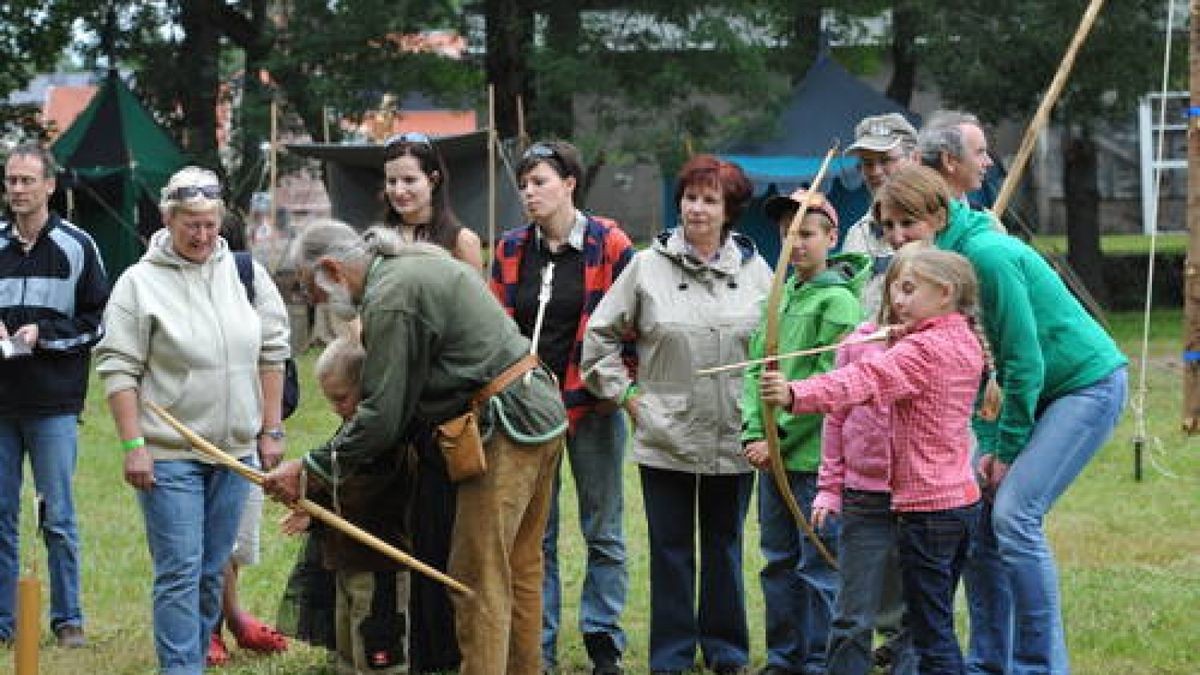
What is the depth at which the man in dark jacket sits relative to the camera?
22.5ft

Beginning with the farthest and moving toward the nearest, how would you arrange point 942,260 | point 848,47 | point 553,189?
point 848,47 → point 553,189 → point 942,260

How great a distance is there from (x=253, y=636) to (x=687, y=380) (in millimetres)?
1969

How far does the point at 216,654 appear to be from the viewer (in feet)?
22.3

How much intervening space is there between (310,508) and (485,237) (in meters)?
13.3

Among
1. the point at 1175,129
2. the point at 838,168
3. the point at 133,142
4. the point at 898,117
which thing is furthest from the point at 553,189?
the point at 1175,129

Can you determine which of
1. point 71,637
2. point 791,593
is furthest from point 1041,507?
point 71,637

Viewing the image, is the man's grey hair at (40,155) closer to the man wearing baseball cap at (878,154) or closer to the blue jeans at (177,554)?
the blue jeans at (177,554)

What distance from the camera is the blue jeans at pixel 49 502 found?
7027 millimetres

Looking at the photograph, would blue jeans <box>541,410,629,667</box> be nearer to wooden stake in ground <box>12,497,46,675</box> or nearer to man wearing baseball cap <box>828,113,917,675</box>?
man wearing baseball cap <box>828,113,917,675</box>

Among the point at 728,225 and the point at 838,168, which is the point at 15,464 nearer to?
the point at 728,225

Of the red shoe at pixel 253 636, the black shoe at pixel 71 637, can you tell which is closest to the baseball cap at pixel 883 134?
the red shoe at pixel 253 636

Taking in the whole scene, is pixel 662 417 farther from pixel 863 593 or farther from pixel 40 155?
pixel 40 155

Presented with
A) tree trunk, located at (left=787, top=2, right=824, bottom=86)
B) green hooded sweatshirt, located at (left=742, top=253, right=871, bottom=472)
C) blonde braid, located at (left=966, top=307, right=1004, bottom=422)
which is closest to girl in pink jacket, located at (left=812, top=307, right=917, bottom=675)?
blonde braid, located at (left=966, top=307, right=1004, bottom=422)

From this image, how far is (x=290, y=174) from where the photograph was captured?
77.2ft
